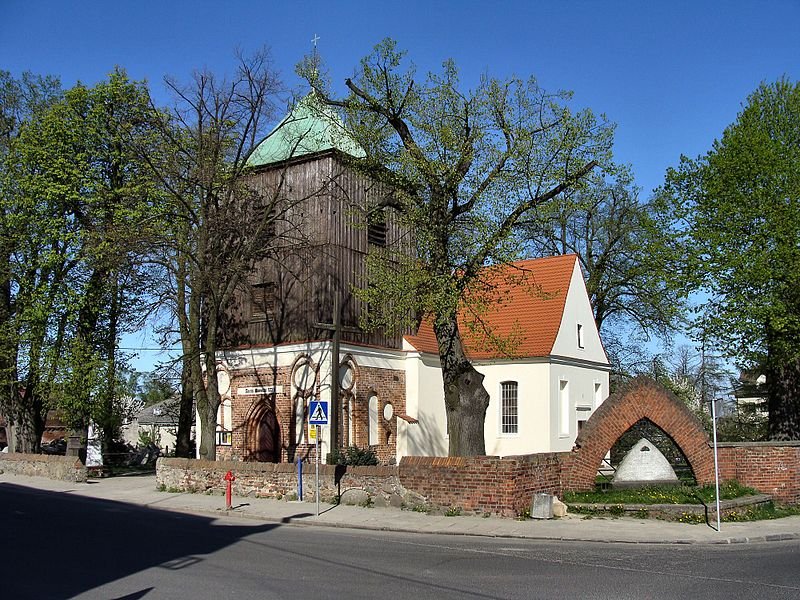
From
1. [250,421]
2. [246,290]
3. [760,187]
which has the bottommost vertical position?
[250,421]

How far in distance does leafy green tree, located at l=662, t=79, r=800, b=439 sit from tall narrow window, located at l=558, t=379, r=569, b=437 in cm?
749

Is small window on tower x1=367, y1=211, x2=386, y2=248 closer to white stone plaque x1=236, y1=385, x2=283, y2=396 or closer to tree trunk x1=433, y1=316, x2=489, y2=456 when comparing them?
white stone plaque x1=236, y1=385, x2=283, y2=396

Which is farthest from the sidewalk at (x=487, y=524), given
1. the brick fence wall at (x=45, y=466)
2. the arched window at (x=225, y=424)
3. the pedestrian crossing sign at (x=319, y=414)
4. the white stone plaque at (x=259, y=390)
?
the arched window at (x=225, y=424)

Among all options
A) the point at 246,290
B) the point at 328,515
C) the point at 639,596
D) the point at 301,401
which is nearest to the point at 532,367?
the point at 301,401

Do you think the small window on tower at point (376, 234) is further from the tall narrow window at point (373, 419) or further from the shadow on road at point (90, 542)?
the shadow on road at point (90, 542)

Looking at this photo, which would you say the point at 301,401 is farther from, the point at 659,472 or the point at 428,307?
the point at 659,472

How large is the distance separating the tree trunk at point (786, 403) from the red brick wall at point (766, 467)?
5.22 m

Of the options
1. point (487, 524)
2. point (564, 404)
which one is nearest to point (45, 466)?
point (487, 524)

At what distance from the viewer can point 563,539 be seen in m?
15.6

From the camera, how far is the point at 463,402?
20.4 m

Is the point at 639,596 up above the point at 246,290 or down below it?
below

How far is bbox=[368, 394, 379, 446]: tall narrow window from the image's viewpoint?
2908 centimetres

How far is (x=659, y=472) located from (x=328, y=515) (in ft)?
28.3

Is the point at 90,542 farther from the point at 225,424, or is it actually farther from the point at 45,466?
the point at 45,466
